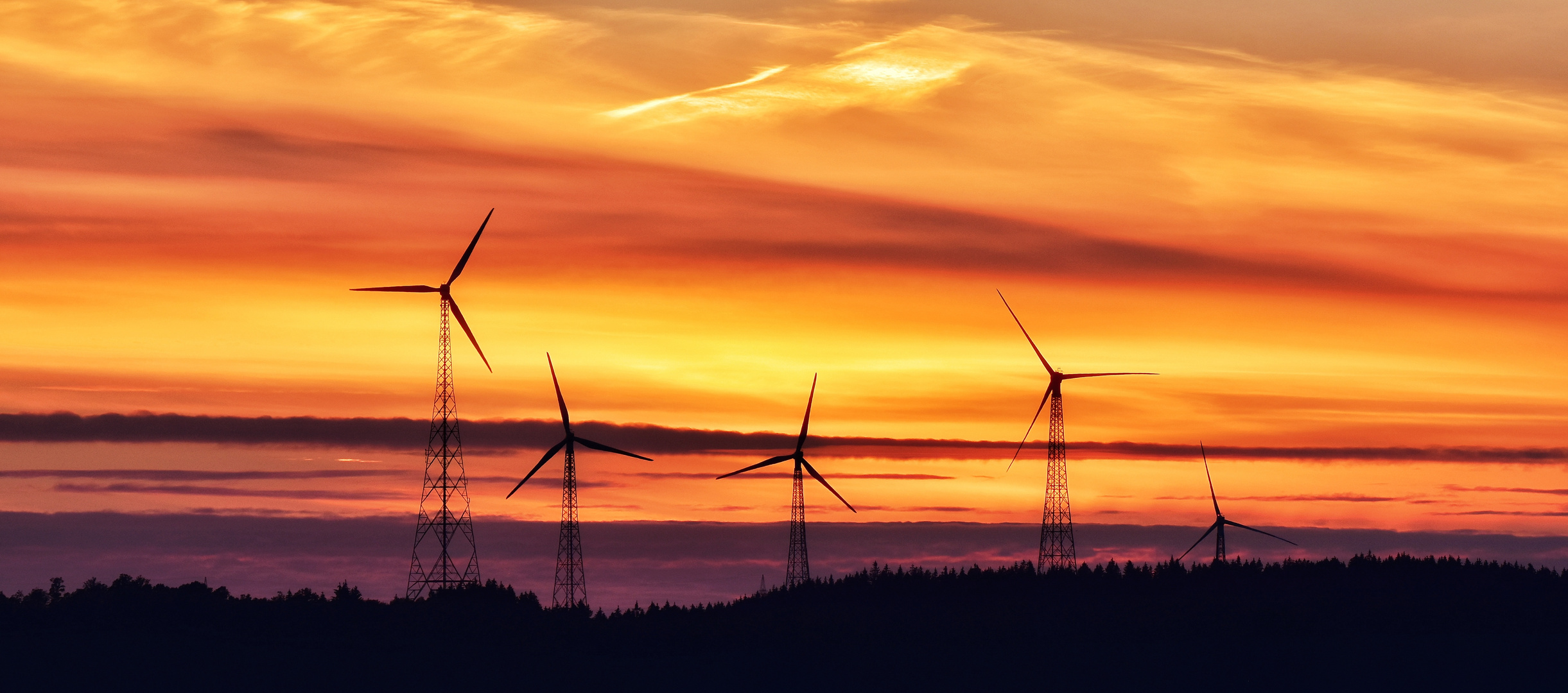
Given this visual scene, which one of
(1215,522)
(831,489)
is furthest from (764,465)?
(1215,522)

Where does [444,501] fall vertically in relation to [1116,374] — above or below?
below

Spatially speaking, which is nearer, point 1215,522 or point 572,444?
point 572,444

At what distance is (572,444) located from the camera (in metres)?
136

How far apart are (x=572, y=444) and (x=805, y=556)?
22.8 m

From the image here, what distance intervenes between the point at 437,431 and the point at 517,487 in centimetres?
3584

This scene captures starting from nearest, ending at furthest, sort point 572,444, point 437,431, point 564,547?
point 437,431, point 564,547, point 572,444

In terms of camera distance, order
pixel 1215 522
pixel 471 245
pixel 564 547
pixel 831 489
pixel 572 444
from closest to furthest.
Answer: pixel 564 547
pixel 471 245
pixel 572 444
pixel 831 489
pixel 1215 522

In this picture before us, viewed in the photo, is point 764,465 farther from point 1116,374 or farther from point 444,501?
point 444,501

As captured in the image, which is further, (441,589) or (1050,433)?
(1050,433)

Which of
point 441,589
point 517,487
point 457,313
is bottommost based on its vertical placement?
point 441,589

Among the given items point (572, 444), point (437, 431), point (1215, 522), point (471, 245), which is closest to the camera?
point (437, 431)

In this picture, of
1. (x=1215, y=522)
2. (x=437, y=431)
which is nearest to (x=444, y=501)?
(x=437, y=431)

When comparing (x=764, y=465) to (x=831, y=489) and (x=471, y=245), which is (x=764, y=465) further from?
(x=471, y=245)

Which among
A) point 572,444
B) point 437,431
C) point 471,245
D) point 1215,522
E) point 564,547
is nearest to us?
point 437,431
